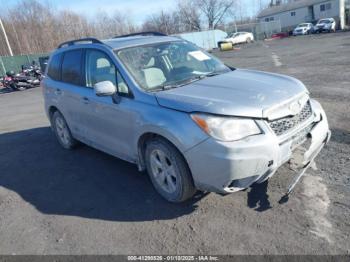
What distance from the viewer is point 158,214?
3.67m

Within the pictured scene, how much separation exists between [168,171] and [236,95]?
1131 millimetres

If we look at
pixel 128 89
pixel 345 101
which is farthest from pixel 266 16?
pixel 128 89

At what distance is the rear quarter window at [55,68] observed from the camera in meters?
5.79

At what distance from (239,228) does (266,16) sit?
6791 cm

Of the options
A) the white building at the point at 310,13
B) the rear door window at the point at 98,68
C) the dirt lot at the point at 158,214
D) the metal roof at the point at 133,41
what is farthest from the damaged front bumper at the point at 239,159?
the white building at the point at 310,13

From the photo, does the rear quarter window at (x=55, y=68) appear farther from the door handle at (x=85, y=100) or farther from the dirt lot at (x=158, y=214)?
the dirt lot at (x=158, y=214)

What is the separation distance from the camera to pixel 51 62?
6141mm

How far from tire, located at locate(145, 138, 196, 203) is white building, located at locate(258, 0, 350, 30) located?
4792cm

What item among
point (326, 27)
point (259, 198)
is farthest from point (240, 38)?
point (259, 198)

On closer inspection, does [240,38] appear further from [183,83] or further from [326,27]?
[183,83]

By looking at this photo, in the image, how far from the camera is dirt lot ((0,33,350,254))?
3.05 meters

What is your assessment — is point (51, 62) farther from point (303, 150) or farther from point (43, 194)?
point (303, 150)

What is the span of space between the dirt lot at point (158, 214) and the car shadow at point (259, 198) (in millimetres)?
11

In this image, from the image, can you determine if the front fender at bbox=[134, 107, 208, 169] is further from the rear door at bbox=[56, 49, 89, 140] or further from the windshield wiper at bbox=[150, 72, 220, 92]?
the rear door at bbox=[56, 49, 89, 140]
